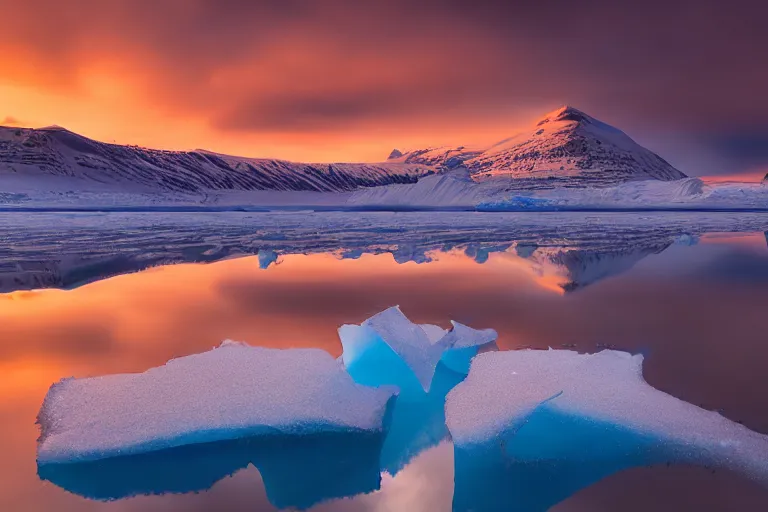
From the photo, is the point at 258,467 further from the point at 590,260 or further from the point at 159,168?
the point at 159,168

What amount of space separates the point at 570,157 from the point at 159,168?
39.6 m

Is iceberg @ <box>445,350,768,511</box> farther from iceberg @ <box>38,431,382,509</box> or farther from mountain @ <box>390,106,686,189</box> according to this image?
mountain @ <box>390,106,686,189</box>

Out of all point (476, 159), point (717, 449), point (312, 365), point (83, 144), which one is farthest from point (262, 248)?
point (476, 159)

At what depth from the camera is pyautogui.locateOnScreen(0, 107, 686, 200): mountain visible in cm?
4222

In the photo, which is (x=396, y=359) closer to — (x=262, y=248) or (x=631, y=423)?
(x=631, y=423)

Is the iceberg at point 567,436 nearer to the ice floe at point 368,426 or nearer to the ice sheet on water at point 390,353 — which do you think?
the ice floe at point 368,426

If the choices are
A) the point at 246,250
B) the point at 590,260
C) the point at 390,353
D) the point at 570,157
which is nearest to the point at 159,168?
the point at 570,157

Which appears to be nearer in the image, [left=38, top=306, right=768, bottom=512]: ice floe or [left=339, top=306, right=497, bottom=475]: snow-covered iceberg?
[left=38, top=306, right=768, bottom=512]: ice floe

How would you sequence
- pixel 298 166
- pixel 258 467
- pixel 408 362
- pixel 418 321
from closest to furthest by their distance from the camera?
pixel 258 467, pixel 408 362, pixel 418 321, pixel 298 166

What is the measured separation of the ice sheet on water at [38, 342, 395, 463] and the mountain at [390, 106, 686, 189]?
143 feet

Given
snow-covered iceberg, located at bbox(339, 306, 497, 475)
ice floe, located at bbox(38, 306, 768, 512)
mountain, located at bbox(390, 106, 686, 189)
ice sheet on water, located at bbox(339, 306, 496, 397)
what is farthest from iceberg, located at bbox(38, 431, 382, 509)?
mountain, located at bbox(390, 106, 686, 189)

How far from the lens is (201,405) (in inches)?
71.2

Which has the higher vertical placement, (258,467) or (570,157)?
(570,157)

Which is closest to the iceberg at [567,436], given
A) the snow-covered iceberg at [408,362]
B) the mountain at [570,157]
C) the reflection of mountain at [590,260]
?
the snow-covered iceberg at [408,362]
